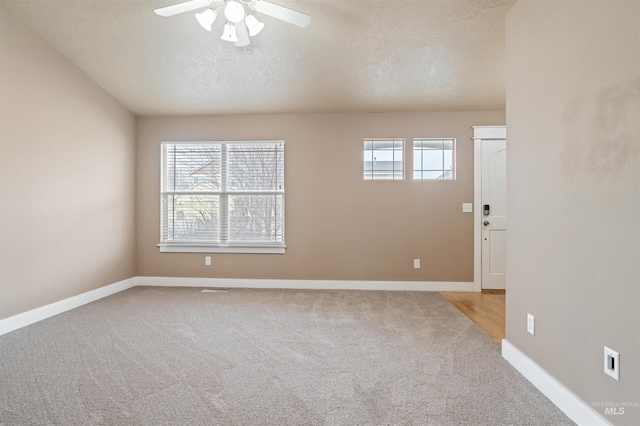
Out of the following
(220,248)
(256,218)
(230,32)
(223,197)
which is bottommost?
(220,248)

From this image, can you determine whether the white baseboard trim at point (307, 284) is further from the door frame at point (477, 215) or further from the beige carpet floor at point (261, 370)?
the beige carpet floor at point (261, 370)

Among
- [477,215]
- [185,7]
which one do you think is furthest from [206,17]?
[477,215]

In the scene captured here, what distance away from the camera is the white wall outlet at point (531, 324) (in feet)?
6.40

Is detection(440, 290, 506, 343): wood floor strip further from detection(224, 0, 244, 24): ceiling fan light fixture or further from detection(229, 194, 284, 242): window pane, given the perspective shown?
detection(224, 0, 244, 24): ceiling fan light fixture

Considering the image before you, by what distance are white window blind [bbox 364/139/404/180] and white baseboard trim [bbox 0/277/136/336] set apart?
3.63 m

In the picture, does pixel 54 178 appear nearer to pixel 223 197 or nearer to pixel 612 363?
pixel 223 197

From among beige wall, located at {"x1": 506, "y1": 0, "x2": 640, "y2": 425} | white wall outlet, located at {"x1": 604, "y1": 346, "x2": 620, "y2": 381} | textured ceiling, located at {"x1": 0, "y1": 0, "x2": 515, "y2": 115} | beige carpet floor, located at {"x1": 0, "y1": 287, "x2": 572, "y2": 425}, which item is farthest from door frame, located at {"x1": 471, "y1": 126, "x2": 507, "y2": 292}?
white wall outlet, located at {"x1": 604, "y1": 346, "x2": 620, "y2": 381}

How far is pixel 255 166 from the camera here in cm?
440

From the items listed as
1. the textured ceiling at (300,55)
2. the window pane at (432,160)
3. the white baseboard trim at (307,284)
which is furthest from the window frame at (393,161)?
the white baseboard trim at (307,284)

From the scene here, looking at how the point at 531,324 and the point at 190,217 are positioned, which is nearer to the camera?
the point at 531,324

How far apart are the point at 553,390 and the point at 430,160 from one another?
309cm

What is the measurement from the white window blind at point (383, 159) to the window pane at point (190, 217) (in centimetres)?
222

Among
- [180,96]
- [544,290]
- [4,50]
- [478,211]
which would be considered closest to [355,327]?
[544,290]

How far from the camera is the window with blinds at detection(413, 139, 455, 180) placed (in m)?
4.28
